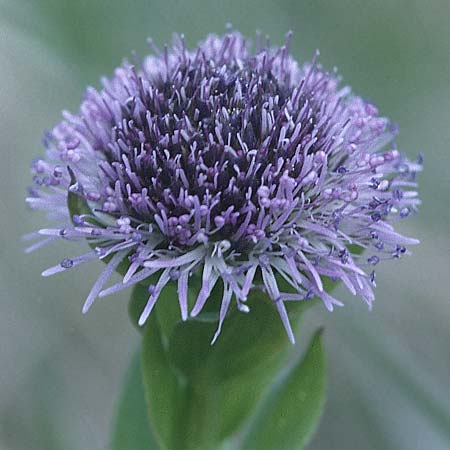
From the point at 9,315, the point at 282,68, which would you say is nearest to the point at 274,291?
the point at 282,68

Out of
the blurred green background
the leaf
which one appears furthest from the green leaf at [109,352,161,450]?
the blurred green background

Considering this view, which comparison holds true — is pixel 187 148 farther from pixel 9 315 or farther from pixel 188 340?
pixel 9 315

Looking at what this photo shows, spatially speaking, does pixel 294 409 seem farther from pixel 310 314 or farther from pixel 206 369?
pixel 310 314

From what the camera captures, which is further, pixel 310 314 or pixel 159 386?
pixel 310 314

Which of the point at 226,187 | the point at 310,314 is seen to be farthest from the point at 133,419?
the point at 310,314

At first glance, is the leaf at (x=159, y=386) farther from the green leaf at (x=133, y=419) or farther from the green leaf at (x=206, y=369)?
the green leaf at (x=133, y=419)

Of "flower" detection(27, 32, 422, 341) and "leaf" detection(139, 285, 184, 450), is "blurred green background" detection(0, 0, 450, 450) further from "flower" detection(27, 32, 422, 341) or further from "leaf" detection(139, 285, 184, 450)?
"flower" detection(27, 32, 422, 341)

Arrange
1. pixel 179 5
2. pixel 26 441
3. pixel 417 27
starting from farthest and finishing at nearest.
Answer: pixel 417 27, pixel 179 5, pixel 26 441
